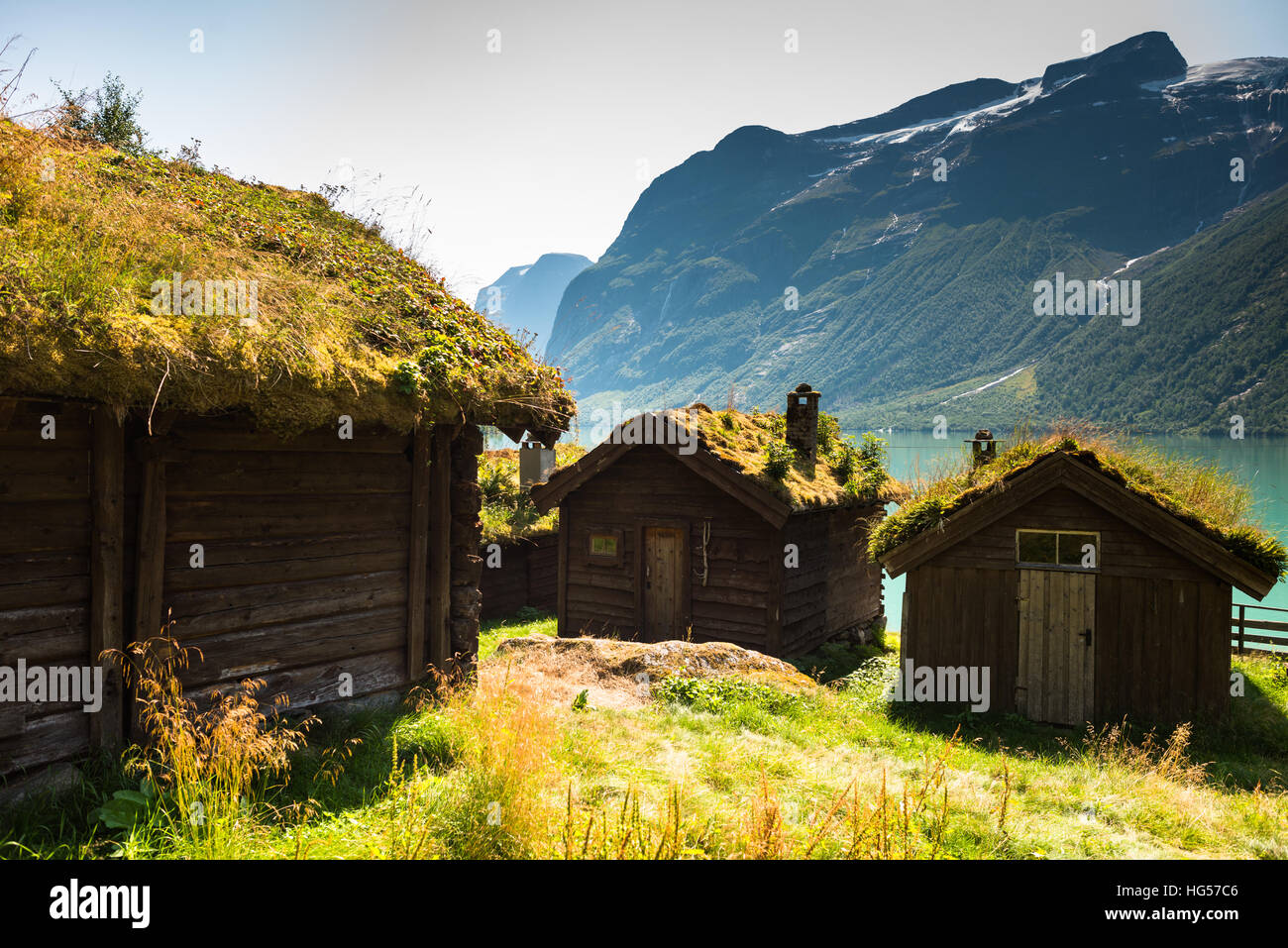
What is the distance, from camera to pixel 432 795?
5027 mm

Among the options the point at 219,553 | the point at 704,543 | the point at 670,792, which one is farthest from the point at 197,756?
the point at 704,543

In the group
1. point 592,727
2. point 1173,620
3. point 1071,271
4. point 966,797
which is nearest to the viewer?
point 966,797

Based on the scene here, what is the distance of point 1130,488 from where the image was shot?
37.7 feet

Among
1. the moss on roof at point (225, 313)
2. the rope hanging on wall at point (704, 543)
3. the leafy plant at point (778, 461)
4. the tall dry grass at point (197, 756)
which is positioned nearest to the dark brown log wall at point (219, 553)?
the tall dry grass at point (197, 756)

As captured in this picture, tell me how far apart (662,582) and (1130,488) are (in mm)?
8464

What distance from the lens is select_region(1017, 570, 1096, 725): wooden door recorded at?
471 inches

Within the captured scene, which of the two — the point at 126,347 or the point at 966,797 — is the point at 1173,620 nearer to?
the point at 966,797

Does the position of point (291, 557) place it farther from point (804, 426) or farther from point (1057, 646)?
point (804, 426)

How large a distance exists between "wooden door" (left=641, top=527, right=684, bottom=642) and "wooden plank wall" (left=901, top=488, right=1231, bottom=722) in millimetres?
4646


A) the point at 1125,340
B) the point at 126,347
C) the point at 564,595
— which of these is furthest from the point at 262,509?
the point at 1125,340

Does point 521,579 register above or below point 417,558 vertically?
below

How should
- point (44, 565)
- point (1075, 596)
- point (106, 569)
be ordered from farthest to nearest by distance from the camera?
point (1075, 596), point (106, 569), point (44, 565)

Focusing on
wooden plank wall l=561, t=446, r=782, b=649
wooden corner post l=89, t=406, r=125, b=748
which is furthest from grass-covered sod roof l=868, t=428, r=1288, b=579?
wooden corner post l=89, t=406, r=125, b=748
